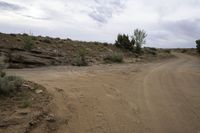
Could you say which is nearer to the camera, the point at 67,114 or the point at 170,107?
the point at 67,114

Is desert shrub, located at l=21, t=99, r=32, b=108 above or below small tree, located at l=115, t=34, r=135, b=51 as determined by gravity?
below

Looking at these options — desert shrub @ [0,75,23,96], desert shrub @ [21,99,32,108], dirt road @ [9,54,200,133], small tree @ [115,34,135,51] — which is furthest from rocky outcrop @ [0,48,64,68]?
small tree @ [115,34,135,51]

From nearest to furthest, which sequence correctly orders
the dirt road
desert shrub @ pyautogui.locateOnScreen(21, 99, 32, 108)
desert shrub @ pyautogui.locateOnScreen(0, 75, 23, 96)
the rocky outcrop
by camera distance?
1. the dirt road
2. desert shrub @ pyautogui.locateOnScreen(21, 99, 32, 108)
3. desert shrub @ pyautogui.locateOnScreen(0, 75, 23, 96)
4. the rocky outcrop

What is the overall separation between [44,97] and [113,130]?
2813mm

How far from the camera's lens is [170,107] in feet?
29.6

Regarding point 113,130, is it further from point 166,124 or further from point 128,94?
point 128,94

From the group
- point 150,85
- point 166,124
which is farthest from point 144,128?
point 150,85

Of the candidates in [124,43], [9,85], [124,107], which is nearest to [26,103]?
[9,85]

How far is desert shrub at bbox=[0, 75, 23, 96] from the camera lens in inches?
335

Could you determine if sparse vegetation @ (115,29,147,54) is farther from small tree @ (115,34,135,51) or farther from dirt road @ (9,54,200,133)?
dirt road @ (9,54,200,133)

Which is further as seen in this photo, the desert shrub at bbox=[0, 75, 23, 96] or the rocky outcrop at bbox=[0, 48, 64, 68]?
the rocky outcrop at bbox=[0, 48, 64, 68]

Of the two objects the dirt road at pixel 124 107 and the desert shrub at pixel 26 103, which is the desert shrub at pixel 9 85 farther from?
the dirt road at pixel 124 107

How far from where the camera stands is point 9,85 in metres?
8.69

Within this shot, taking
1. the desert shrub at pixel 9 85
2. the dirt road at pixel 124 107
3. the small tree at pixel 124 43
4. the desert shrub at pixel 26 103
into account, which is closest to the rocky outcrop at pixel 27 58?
the dirt road at pixel 124 107
